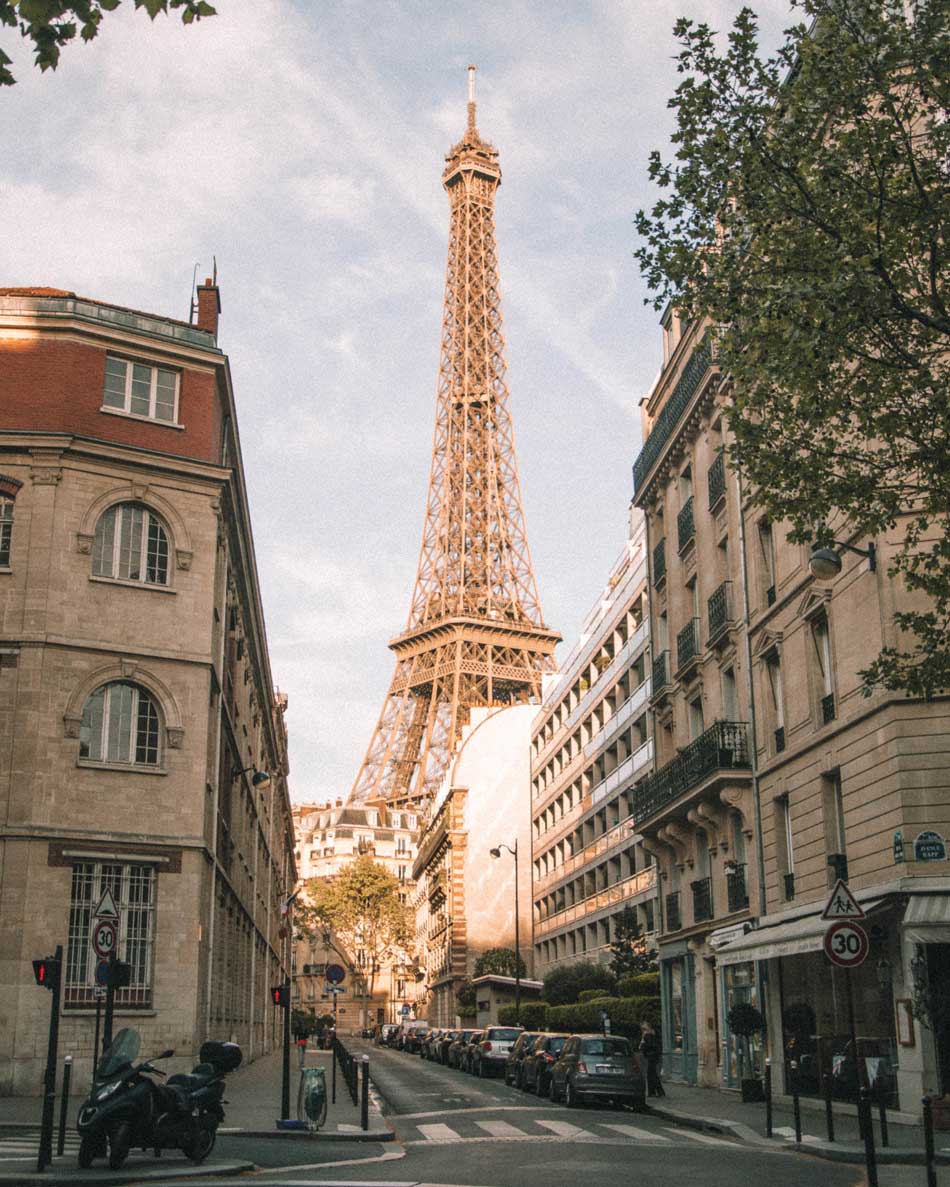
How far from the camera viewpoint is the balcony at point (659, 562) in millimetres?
39906

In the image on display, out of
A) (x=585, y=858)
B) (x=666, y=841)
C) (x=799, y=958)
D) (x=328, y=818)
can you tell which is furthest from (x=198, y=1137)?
(x=328, y=818)

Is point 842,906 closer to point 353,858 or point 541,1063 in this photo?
point 541,1063

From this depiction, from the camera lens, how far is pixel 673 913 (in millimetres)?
37094

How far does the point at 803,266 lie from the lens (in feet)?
54.0

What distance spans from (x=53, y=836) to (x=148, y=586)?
5772 millimetres

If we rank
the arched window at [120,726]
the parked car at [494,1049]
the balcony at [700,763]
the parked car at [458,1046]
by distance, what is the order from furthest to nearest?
1. the parked car at [458,1046]
2. the parked car at [494,1049]
3. the balcony at [700,763]
4. the arched window at [120,726]

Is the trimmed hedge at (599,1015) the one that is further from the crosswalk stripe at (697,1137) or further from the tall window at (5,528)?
the tall window at (5,528)

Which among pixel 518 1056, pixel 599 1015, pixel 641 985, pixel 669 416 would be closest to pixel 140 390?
pixel 669 416

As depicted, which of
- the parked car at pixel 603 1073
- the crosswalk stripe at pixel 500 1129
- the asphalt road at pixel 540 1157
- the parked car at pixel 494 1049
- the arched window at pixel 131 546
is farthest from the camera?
the parked car at pixel 494 1049

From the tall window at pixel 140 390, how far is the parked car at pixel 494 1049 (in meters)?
20.5

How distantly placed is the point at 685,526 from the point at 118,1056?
25.3 meters

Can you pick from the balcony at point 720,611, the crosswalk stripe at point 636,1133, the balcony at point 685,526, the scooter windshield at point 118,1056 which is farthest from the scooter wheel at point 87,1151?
the balcony at point 685,526

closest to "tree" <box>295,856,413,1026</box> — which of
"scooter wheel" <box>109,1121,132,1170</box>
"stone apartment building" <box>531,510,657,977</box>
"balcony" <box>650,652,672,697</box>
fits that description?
"stone apartment building" <box>531,510,657,977</box>

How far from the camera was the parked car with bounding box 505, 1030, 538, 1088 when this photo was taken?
34344 millimetres
